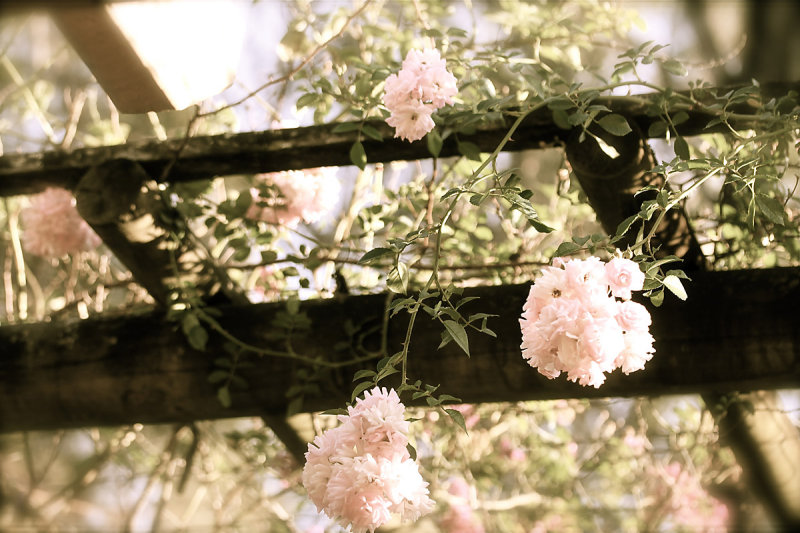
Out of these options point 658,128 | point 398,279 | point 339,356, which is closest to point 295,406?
point 339,356

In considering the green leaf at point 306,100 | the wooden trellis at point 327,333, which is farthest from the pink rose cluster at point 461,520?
the green leaf at point 306,100

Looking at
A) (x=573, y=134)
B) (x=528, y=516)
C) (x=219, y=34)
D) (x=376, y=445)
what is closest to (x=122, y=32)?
(x=219, y=34)

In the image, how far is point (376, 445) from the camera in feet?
2.68

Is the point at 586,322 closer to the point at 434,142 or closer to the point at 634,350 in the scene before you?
the point at 634,350

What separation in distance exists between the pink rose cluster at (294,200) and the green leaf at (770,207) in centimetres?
75

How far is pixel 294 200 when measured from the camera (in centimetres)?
147

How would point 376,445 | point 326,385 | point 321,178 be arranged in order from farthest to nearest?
point 321,178
point 326,385
point 376,445

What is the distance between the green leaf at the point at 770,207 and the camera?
103cm

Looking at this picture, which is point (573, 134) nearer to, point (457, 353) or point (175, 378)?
point (457, 353)

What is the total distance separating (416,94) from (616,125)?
273mm

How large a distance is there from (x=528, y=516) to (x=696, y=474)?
0.66 m

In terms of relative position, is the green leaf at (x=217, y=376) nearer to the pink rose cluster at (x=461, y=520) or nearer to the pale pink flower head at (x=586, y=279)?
the pale pink flower head at (x=586, y=279)

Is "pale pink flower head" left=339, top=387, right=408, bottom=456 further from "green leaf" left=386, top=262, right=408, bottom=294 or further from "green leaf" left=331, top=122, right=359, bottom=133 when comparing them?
"green leaf" left=331, top=122, right=359, bottom=133

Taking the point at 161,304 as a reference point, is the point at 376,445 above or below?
below
